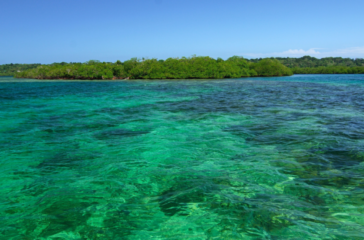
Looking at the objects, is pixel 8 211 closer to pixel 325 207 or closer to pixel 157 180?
pixel 157 180

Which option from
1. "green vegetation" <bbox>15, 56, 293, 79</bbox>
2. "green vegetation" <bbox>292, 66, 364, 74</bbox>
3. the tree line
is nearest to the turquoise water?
"green vegetation" <bbox>15, 56, 293, 79</bbox>

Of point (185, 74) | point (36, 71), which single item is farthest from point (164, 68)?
point (36, 71)

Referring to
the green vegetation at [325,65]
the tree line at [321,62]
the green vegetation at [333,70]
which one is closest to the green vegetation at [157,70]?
the green vegetation at [325,65]

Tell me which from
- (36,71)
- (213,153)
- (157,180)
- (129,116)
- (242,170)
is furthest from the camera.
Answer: (36,71)

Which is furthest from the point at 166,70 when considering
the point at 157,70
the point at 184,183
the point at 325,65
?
the point at 325,65

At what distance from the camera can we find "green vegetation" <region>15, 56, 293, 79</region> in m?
76.1

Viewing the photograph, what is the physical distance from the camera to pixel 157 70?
77.4 metres

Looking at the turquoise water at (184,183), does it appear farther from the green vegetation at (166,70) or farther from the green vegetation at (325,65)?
the green vegetation at (325,65)

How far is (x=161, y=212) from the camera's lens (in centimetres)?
412

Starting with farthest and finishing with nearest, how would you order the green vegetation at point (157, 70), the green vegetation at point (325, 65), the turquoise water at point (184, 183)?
the green vegetation at point (325, 65) < the green vegetation at point (157, 70) < the turquoise water at point (184, 183)

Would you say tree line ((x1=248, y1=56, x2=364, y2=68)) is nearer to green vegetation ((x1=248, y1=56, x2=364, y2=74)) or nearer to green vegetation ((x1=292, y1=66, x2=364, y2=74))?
green vegetation ((x1=248, y1=56, x2=364, y2=74))

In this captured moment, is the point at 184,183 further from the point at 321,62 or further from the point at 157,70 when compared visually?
the point at 321,62

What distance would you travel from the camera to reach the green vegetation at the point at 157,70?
2997 inches

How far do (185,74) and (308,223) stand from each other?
2899 inches
